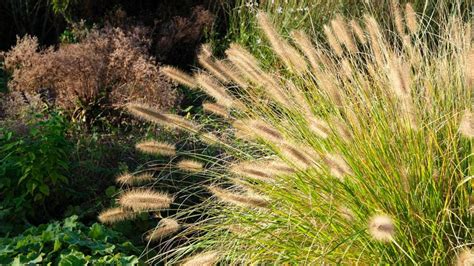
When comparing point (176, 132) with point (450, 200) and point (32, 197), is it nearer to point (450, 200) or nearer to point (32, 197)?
point (32, 197)

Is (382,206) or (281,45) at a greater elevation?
(281,45)

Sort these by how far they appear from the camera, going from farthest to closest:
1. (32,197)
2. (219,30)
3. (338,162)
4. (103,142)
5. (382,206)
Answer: (219,30) < (103,142) < (32,197) < (382,206) < (338,162)

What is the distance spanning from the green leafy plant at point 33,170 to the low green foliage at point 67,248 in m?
0.58

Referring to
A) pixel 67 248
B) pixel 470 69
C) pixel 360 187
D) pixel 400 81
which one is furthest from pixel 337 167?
pixel 67 248

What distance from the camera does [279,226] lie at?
305cm

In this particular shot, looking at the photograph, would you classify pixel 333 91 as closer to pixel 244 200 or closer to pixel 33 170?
pixel 244 200

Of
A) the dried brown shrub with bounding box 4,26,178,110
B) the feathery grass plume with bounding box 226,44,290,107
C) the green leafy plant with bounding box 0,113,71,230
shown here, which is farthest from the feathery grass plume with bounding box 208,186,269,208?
the dried brown shrub with bounding box 4,26,178,110

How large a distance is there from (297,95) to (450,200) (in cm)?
93

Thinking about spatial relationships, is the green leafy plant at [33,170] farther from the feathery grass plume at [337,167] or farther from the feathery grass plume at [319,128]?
the feathery grass plume at [337,167]

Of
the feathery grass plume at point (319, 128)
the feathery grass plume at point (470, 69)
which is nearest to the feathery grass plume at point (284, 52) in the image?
the feathery grass plume at point (319, 128)

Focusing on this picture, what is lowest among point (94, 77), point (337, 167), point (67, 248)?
point (67, 248)

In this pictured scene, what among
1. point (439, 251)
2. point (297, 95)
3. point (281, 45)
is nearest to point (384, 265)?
point (439, 251)

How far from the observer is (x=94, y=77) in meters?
5.56

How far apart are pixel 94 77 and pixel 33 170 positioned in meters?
1.56
